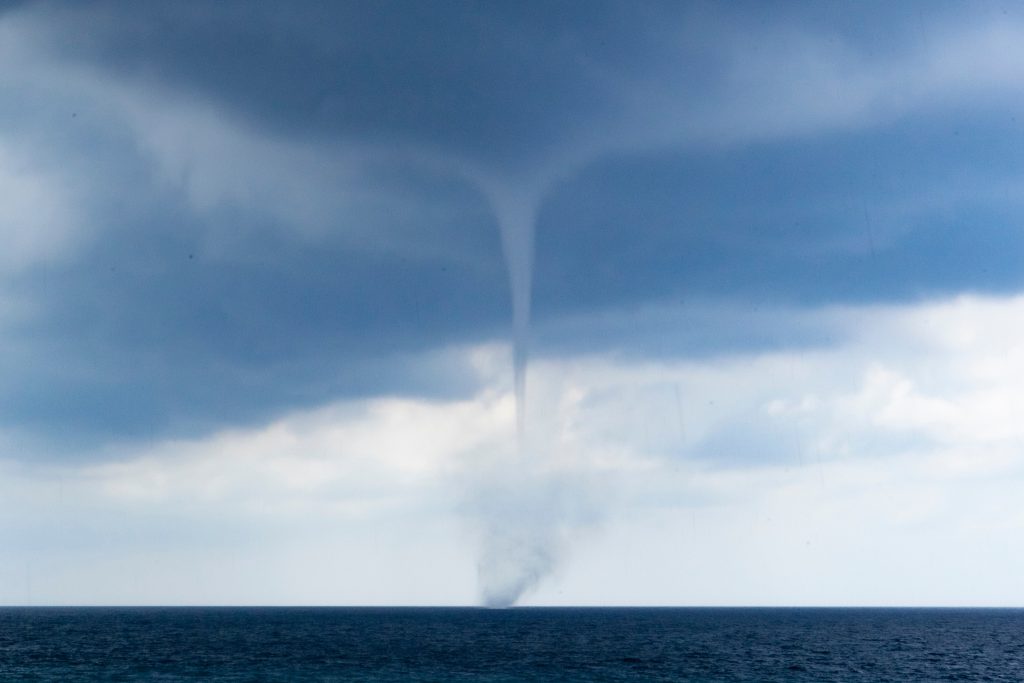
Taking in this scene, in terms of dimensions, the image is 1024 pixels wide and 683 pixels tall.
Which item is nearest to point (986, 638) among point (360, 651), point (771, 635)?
point (771, 635)

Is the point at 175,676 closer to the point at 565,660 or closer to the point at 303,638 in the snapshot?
the point at 565,660

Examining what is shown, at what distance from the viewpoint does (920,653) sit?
133m

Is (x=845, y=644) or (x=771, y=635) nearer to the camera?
(x=845, y=644)

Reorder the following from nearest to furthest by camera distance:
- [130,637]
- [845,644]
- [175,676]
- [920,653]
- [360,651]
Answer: [175,676] < [360,651] < [920,653] < [845,644] < [130,637]

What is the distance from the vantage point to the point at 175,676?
290 ft

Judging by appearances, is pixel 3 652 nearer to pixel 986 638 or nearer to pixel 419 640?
pixel 419 640

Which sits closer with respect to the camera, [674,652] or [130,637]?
[674,652]

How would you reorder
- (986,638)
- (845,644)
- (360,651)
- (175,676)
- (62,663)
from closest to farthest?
(175,676) → (62,663) → (360,651) → (845,644) → (986,638)

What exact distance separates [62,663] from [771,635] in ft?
432

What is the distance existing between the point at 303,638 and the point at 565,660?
6529 cm

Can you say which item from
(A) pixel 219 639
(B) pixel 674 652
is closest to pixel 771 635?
(B) pixel 674 652

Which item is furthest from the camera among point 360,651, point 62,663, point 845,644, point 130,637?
point 130,637

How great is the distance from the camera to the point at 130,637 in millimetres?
164750

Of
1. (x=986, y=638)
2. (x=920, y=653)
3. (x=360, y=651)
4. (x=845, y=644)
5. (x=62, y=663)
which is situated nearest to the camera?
(x=62, y=663)
